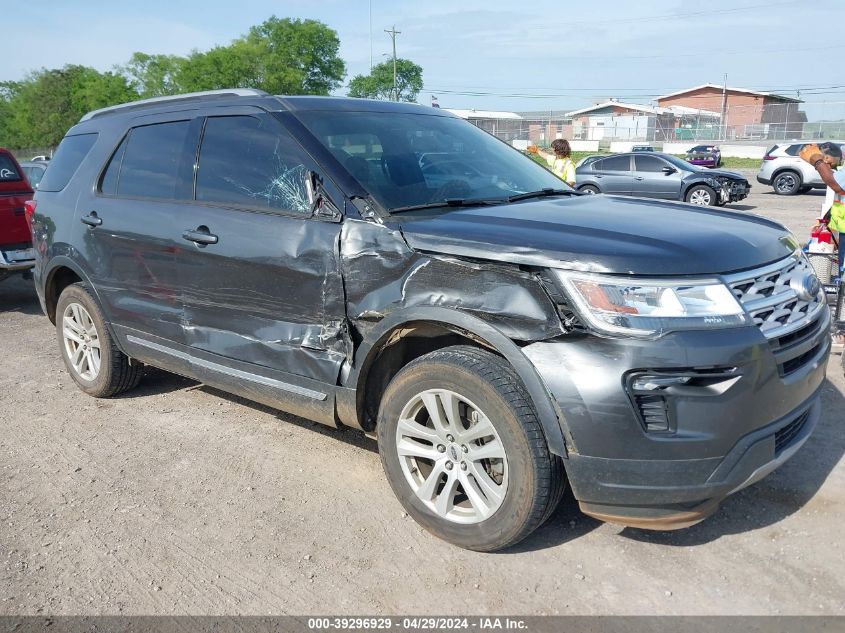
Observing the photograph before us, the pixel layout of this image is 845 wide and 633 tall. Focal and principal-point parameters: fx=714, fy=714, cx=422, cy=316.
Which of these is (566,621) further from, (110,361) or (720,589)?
(110,361)

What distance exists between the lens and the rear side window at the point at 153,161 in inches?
164

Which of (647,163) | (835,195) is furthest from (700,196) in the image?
(835,195)

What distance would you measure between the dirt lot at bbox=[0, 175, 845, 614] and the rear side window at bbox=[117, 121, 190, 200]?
4.94 feet

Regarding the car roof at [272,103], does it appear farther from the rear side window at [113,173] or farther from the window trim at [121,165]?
the rear side window at [113,173]

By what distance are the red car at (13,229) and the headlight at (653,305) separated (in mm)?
7480

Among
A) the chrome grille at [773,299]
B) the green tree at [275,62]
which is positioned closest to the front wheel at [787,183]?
the chrome grille at [773,299]

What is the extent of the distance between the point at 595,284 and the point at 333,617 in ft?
5.21

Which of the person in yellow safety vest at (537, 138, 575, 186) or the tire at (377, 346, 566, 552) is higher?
the person in yellow safety vest at (537, 138, 575, 186)

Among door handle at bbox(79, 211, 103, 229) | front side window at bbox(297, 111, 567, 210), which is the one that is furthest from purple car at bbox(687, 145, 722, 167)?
door handle at bbox(79, 211, 103, 229)

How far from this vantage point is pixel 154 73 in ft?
211

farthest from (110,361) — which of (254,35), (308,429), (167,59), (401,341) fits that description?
(254,35)

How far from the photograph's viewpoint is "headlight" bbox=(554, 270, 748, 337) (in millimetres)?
2551

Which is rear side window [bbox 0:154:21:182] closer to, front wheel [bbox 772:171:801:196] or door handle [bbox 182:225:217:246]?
door handle [bbox 182:225:217:246]

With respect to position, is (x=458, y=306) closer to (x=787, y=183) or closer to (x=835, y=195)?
(x=835, y=195)
